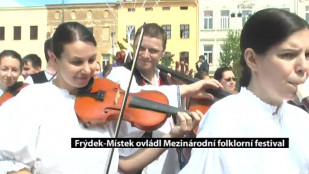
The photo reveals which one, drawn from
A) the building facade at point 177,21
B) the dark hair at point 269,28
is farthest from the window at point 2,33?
the dark hair at point 269,28

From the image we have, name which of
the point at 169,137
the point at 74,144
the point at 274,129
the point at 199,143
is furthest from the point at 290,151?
the point at 74,144

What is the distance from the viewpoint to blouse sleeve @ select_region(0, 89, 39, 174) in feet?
6.77

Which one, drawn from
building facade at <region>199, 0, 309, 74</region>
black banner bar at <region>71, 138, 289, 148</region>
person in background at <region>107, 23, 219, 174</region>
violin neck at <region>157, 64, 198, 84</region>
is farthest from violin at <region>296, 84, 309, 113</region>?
building facade at <region>199, 0, 309, 74</region>

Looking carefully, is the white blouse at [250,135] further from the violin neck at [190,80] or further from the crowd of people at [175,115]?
the violin neck at [190,80]

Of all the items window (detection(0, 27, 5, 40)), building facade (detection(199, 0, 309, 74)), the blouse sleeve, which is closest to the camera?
the blouse sleeve

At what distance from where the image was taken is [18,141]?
207 centimetres

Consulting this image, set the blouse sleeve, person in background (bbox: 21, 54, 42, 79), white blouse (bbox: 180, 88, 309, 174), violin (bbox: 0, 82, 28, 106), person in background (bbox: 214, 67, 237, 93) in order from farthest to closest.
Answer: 1. person in background (bbox: 21, 54, 42, 79)
2. person in background (bbox: 214, 67, 237, 93)
3. violin (bbox: 0, 82, 28, 106)
4. the blouse sleeve
5. white blouse (bbox: 180, 88, 309, 174)

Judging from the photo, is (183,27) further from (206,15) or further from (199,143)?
(199,143)

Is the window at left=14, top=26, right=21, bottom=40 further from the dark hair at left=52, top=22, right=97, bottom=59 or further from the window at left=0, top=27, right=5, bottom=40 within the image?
the dark hair at left=52, top=22, right=97, bottom=59

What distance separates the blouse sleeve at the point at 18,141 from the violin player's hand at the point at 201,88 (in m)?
0.80

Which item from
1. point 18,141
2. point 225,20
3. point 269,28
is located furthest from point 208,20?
point 269,28

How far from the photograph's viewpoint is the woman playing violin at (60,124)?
209 cm

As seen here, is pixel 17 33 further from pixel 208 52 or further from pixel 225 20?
pixel 225 20

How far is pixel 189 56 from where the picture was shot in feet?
130
